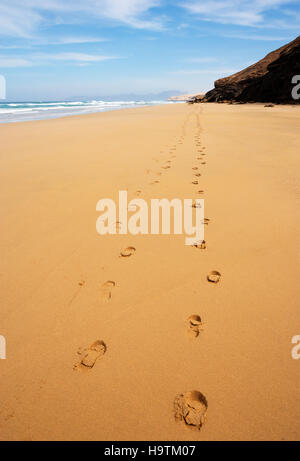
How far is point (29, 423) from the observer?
1.01m

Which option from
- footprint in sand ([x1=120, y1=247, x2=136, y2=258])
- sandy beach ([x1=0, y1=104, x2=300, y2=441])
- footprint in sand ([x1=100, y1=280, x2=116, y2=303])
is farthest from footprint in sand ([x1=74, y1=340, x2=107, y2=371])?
footprint in sand ([x1=120, y1=247, x2=136, y2=258])

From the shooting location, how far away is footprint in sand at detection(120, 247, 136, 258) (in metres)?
1.95

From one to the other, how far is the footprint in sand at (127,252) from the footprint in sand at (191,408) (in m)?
1.10

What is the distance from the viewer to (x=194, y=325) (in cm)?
136

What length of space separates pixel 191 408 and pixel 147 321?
48 centimetres

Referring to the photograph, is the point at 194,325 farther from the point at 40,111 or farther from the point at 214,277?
the point at 40,111

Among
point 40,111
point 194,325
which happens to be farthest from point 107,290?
point 40,111

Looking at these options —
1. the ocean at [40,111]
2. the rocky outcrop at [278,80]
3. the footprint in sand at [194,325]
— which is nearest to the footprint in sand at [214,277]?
the footprint in sand at [194,325]

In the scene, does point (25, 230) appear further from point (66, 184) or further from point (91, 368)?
point (91, 368)

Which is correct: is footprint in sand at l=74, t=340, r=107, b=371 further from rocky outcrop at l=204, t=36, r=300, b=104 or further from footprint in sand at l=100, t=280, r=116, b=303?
rocky outcrop at l=204, t=36, r=300, b=104

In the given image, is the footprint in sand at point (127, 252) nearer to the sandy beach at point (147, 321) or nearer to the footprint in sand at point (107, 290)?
the sandy beach at point (147, 321)

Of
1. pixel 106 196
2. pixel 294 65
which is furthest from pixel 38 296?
pixel 294 65

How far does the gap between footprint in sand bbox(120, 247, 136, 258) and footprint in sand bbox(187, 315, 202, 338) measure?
2.51ft
